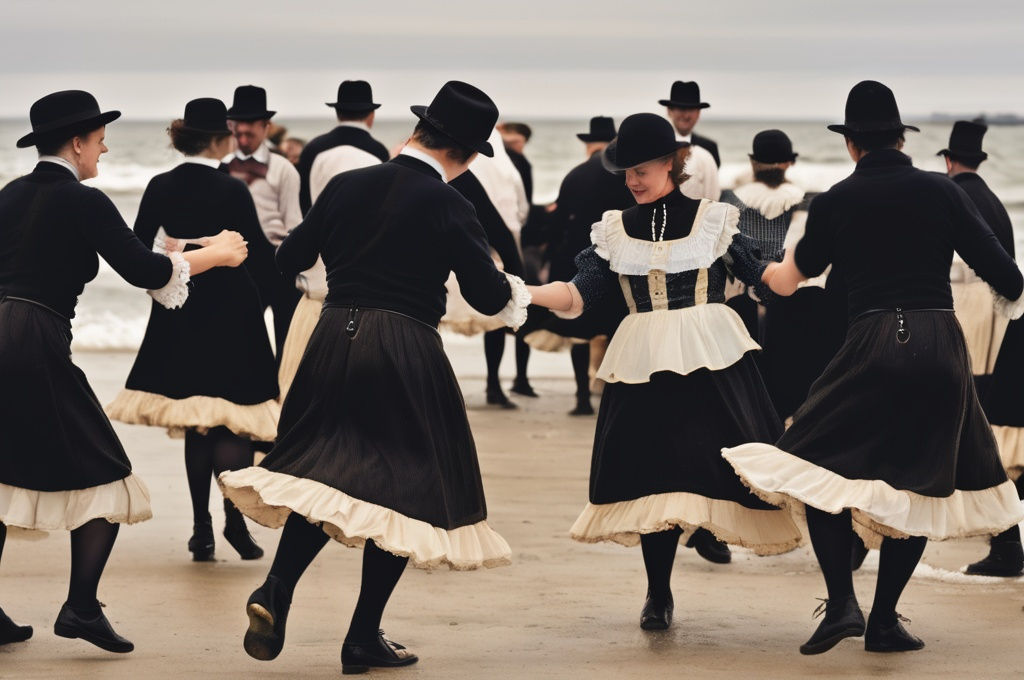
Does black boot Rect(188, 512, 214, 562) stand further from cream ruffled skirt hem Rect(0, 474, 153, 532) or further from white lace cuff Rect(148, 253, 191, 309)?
white lace cuff Rect(148, 253, 191, 309)

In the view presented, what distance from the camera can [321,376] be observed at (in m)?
4.54

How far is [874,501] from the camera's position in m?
4.57

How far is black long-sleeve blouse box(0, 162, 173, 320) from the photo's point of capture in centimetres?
470

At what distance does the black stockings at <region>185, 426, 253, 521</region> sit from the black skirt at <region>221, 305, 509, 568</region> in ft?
5.75

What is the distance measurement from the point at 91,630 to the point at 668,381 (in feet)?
6.42

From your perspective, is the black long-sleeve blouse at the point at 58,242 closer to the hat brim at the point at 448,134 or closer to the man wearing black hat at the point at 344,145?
the hat brim at the point at 448,134

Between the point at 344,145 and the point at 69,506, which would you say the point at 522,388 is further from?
the point at 69,506

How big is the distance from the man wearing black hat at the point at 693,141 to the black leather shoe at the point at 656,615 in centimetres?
393

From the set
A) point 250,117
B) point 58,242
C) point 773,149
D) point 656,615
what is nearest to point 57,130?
point 58,242

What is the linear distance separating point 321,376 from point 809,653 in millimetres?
1638

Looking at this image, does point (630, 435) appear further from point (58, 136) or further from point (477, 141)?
point (58, 136)

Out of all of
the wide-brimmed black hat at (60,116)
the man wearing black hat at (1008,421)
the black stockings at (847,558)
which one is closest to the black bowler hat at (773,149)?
the man wearing black hat at (1008,421)

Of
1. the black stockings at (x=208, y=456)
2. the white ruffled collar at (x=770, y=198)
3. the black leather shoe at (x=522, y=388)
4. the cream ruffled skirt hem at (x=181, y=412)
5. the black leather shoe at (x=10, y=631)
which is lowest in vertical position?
the black leather shoe at (x=522, y=388)

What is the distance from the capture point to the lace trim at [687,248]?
506cm
